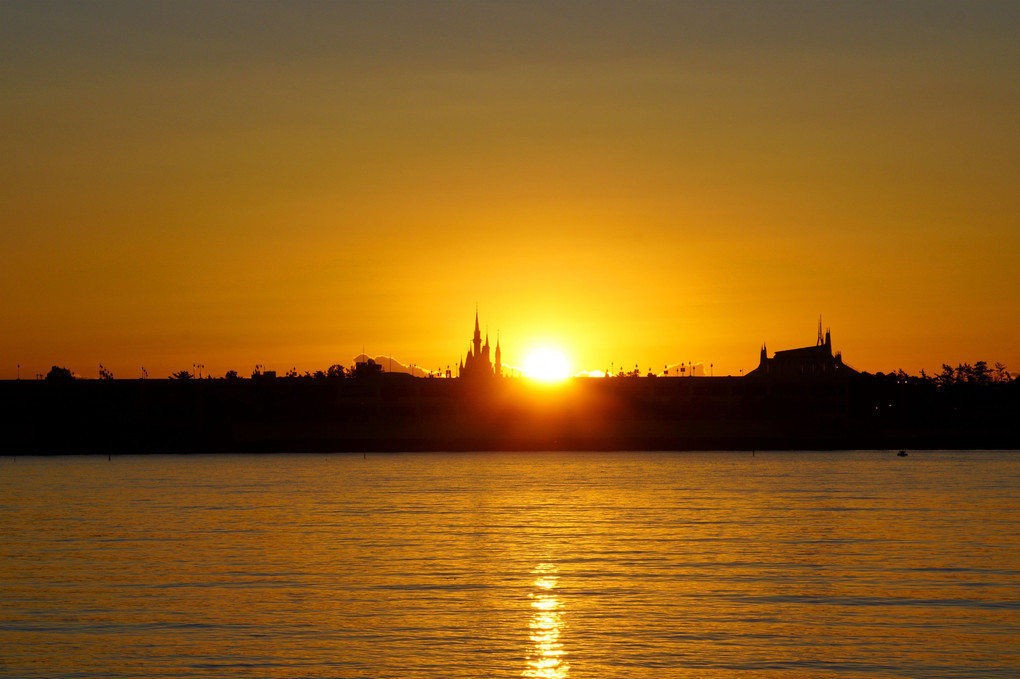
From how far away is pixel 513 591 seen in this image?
49188 mm

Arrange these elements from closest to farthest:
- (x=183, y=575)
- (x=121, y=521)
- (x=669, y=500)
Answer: (x=183, y=575) < (x=121, y=521) < (x=669, y=500)

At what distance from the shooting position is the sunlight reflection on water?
111 ft

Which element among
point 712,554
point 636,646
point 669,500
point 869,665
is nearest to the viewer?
point 869,665

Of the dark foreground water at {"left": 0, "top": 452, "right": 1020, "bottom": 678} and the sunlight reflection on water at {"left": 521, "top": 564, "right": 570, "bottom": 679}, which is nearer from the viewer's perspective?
the sunlight reflection on water at {"left": 521, "top": 564, "right": 570, "bottom": 679}

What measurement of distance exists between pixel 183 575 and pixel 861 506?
207 feet

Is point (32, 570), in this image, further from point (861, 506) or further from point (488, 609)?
point (861, 506)

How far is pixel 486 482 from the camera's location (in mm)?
159750

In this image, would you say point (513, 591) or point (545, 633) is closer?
point (545, 633)

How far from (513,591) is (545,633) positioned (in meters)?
9.78

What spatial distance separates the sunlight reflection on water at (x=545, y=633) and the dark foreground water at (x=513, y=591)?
0.45 ft

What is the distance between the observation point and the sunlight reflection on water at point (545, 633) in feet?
111

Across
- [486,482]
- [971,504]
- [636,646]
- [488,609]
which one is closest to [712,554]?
[488,609]

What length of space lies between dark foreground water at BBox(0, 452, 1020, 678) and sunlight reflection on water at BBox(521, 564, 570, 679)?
138 millimetres

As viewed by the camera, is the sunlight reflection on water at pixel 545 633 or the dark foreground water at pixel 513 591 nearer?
the sunlight reflection on water at pixel 545 633
